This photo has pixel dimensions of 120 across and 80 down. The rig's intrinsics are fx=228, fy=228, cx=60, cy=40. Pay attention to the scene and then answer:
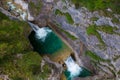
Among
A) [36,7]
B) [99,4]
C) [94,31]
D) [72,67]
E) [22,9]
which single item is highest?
[99,4]

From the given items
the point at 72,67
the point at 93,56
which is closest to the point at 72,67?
the point at 72,67

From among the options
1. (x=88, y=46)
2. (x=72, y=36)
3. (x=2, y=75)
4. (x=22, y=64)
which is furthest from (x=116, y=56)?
(x=2, y=75)

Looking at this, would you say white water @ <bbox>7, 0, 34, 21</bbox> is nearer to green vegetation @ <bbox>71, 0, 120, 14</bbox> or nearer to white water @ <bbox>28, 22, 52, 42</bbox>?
white water @ <bbox>28, 22, 52, 42</bbox>

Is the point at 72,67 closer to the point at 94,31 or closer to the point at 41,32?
the point at 94,31

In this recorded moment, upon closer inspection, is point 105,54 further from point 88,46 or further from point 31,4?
point 31,4

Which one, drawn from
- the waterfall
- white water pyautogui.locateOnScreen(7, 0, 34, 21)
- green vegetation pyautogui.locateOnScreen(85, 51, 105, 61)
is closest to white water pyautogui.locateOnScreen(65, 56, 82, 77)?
the waterfall
